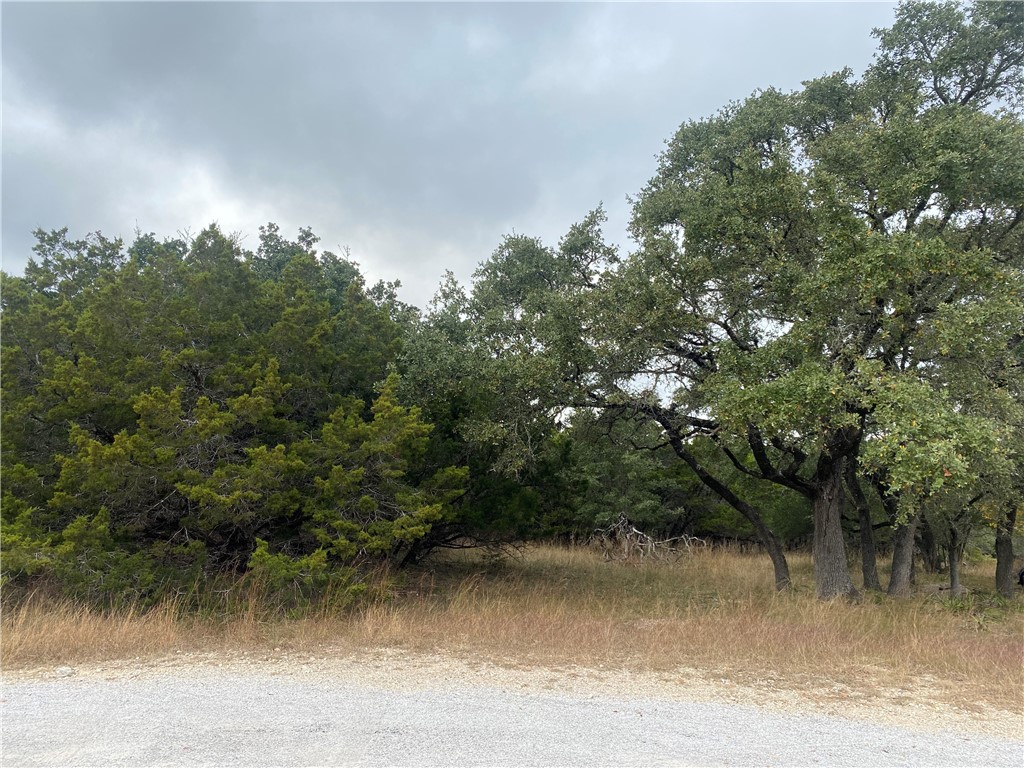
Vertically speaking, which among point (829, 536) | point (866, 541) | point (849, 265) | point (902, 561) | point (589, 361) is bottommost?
point (902, 561)

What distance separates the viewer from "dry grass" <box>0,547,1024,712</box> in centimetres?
573

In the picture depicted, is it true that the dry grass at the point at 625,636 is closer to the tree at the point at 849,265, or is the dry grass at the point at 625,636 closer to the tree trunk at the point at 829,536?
the tree trunk at the point at 829,536

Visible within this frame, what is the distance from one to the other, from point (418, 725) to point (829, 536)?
10062 mm

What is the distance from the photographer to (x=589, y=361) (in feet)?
32.6

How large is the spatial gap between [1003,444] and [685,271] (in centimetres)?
489

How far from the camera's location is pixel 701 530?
2545 centimetres

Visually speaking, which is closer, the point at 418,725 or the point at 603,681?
the point at 418,725

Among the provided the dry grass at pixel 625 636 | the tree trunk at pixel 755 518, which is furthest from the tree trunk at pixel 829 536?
the tree trunk at pixel 755 518

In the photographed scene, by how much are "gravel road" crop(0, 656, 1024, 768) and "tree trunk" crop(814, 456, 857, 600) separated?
24.3ft

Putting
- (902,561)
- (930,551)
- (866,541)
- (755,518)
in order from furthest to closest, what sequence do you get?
(930,551) → (866,541) → (902,561) → (755,518)

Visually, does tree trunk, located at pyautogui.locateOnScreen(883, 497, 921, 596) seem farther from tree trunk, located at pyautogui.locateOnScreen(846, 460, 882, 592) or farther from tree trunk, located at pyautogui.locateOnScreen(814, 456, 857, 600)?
tree trunk, located at pyautogui.locateOnScreen(814, 456, 857, 600)

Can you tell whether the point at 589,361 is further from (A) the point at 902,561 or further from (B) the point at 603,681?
(A) the point at 902,561

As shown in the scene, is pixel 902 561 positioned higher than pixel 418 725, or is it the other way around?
pixel 902 561

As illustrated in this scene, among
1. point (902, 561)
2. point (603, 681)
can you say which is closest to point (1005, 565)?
point (902, 561)
